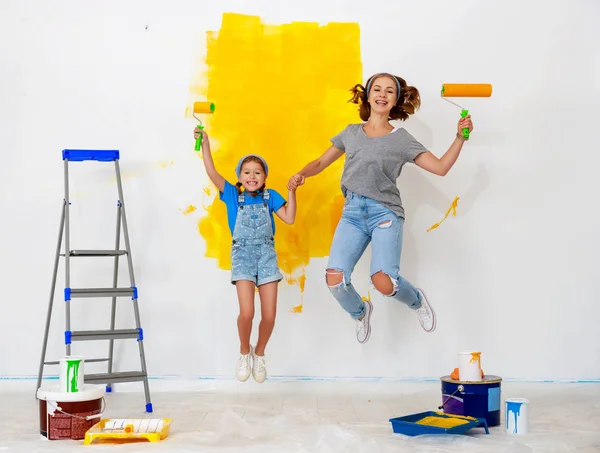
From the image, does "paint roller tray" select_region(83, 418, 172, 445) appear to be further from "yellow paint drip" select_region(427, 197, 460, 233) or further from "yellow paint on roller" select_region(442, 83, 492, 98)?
"yellow paint on roller" select_region(442, 83, 492, 98)

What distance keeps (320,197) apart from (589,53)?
1.60m

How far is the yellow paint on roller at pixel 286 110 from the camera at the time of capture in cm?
396

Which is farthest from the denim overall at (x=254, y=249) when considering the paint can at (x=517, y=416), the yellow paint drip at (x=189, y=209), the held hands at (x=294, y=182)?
the paint can at (x=517, y=416)

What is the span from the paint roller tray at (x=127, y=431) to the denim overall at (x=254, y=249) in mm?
929

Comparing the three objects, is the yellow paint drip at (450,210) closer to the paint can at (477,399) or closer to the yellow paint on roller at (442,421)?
the paint can at (477,399)

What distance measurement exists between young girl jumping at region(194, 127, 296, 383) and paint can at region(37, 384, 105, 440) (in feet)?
2.80

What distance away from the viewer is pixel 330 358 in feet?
12.9

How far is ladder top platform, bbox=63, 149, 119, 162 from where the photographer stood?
11.8 feet

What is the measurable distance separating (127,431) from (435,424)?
1.13 m

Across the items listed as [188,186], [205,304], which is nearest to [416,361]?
[205,304]

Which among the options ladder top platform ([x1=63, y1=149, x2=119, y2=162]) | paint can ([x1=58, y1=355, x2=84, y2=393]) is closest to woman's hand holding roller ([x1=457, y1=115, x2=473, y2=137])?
ladder top platform ([x1=63, y1=149, x2=119, y2=162])

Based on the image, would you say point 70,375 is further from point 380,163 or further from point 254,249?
point 380,163

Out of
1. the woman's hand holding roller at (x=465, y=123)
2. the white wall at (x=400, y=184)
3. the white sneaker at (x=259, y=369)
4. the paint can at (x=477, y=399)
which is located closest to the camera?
the paint can at (x=477, y=399)

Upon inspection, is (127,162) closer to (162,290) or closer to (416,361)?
(162,290)
